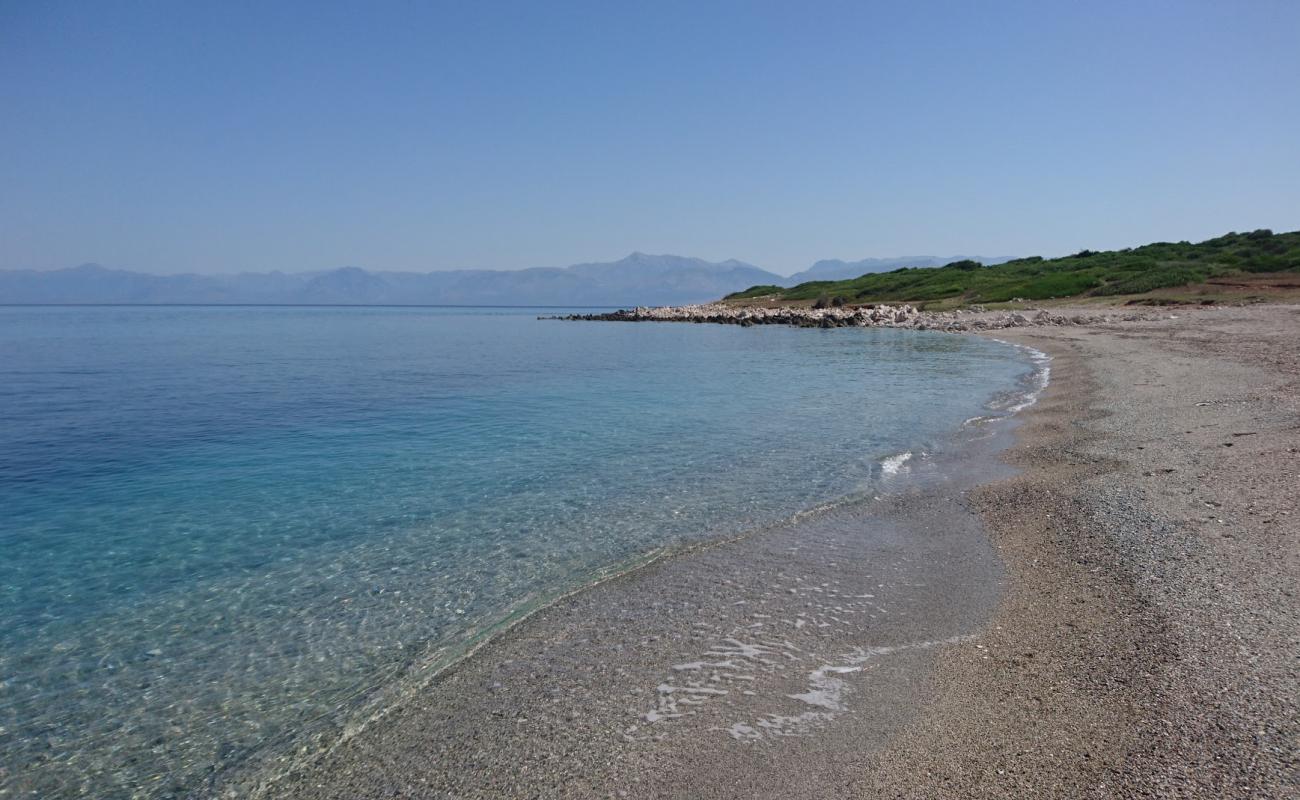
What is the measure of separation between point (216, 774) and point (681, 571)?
5.23m

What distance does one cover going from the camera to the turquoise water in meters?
6.33

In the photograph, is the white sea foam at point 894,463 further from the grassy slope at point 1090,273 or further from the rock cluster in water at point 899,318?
the grassy slope at point 1090,273

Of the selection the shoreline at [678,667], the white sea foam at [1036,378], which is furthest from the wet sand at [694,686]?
the white sea foam at [1036,378]

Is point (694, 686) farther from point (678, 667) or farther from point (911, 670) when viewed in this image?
point (911, 670)

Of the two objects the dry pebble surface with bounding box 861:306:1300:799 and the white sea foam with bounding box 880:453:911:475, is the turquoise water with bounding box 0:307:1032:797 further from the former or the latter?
the dry pebble surface with bounding box 861:306:1300:799

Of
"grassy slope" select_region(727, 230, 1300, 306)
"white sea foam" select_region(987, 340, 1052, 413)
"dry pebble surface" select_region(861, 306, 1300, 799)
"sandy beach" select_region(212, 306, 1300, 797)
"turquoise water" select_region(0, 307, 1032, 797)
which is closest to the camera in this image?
"dry pebble surface" select_region(861, 306, 1300, 799)

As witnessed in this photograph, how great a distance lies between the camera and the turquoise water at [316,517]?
6.33 meters

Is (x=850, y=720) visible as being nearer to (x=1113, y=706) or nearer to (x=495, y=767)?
(x=1113, y=706)

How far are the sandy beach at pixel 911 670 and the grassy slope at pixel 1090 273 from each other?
6351 centimetres

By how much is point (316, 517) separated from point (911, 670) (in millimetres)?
9272

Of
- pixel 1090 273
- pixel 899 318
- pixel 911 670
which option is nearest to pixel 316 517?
pixel 911 670

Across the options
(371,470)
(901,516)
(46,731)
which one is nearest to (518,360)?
(371,470)

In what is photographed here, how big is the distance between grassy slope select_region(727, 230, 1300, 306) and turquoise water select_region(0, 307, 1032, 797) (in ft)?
157

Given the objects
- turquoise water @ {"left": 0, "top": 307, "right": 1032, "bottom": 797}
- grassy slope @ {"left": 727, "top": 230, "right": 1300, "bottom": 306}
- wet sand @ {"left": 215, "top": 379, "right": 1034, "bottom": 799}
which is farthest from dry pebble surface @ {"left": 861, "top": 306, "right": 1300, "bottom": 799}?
grassy slope @ {"left": 727, "top": 230, "right": 1300, "bottom": 306}
